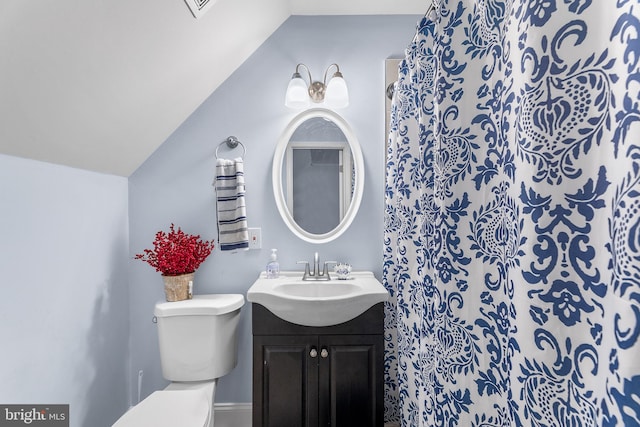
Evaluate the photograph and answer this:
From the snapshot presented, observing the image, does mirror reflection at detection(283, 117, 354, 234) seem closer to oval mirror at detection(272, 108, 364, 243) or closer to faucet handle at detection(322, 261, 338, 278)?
oval mirror at detection(272, 108, 364, 243)

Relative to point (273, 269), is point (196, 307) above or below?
below

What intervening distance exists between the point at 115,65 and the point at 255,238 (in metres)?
1.07

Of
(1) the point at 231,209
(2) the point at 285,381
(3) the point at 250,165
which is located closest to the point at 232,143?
(3) the point at 250,165

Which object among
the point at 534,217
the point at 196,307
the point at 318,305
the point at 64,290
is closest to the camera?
the point at 534,217

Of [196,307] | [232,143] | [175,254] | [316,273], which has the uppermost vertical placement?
[232,143]

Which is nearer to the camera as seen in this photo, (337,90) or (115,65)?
(115,65)

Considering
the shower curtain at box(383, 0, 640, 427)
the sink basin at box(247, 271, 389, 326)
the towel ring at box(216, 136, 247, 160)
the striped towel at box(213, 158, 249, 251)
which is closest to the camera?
the shower curtain at box(383, 0, 640, 427)

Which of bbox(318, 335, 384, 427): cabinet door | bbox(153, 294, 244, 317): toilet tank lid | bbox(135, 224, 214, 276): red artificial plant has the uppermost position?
bbox(135, 224, 214, 276): red artificial plant

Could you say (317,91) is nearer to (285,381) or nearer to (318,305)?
(318,305)

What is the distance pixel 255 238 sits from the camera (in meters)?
1.92

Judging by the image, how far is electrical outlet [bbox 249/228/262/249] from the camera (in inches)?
75.5

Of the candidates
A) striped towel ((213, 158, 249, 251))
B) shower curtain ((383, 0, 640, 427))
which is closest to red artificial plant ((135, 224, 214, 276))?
striped towel ((213, 158, 249, 251))

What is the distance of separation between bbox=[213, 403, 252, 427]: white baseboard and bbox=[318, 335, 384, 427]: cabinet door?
59 centimetres

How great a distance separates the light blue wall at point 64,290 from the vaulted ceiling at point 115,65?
0.11 meters
